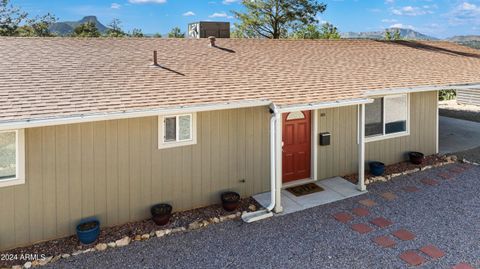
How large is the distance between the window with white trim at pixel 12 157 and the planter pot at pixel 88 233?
1293 mm

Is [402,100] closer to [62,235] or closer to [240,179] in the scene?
[240,179]

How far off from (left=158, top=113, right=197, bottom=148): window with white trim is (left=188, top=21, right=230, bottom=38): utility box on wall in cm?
696

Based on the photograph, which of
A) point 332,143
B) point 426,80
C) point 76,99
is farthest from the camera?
point 426,80

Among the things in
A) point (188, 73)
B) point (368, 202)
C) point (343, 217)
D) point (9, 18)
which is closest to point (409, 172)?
point (368, 202)

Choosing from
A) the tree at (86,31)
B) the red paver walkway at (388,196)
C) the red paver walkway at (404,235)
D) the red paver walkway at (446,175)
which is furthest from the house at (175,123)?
the tree at (86,31)

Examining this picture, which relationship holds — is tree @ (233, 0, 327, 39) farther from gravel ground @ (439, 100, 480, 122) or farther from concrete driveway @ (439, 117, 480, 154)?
concrete driveway @ (439, 117, 480, 154)

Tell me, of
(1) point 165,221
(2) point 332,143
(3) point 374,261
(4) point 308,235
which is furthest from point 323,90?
(1) point 165,221

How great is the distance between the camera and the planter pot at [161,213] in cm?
660

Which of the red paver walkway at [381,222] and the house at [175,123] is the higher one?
the house at [175,123]

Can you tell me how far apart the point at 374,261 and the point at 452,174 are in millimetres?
5672

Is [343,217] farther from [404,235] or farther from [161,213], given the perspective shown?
[161,213]

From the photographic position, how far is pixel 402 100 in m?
10.3

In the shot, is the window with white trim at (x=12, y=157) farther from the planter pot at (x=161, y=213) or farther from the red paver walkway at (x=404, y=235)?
the red paver walkway at (x=404, y=235)

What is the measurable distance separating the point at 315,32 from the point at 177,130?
32156mm
